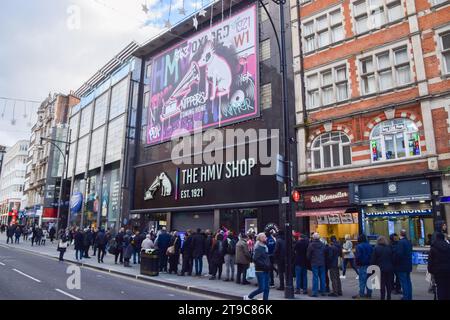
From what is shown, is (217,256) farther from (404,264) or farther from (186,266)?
(404,264)

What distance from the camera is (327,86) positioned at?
69.5ft

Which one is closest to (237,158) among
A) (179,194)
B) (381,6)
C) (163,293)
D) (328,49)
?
(179,194)

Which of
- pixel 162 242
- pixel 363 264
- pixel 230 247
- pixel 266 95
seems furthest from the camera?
pixel 266 95

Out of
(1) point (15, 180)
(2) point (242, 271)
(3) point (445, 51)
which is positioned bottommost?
(2) point (242, 271)

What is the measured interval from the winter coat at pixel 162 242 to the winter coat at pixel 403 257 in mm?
9631

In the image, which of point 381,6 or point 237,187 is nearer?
point 381,6

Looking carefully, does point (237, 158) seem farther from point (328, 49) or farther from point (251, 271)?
point (251, 271)

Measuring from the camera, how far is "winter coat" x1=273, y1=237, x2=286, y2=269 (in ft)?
39.4

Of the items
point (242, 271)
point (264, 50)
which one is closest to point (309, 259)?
point (242, 271)

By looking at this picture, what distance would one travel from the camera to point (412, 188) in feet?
55.0

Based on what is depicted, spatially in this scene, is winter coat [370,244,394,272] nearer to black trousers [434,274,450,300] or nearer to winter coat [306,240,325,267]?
black trousers [434,274,450,300]

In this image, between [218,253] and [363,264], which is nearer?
[363,264]

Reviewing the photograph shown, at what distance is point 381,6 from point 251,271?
15914 millimetres

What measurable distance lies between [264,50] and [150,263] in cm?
1670
